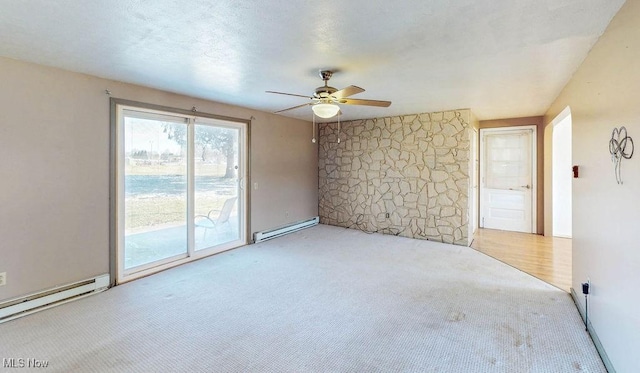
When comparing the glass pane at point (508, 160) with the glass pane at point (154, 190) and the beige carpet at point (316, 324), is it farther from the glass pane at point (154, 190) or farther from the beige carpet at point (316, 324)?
the glass pane at point (154, 190)

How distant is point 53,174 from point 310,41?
296cm

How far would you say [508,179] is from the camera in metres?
6.44

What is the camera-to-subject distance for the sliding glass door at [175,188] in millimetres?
3775

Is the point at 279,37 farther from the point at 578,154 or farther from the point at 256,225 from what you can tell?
the point at 256,225

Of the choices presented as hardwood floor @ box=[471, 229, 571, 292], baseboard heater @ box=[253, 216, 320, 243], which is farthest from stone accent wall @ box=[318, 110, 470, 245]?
hardwood floor @ box=[471, 229, 571, 292]

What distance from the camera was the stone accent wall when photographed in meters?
5.45

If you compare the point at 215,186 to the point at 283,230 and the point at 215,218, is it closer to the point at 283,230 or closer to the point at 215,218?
the point at 215,218

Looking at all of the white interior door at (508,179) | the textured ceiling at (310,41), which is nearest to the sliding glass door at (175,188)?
the textured ceiling at (310,41)

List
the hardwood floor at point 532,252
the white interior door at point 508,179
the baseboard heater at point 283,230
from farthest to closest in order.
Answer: the white interior door at point 508,179, the baseboard heater at point 283,230, the hardwood floor at point 532,252

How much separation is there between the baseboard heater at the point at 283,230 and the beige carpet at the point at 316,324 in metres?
1.37

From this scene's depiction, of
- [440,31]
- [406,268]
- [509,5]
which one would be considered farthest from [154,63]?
[406,268]

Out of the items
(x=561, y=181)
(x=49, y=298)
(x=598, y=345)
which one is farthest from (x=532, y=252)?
(x=49, y=298)

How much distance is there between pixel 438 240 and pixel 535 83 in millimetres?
3079

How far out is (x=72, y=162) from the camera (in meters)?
3.22
